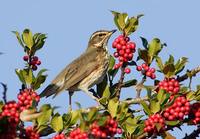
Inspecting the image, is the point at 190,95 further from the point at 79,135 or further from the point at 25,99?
the point at 79,135

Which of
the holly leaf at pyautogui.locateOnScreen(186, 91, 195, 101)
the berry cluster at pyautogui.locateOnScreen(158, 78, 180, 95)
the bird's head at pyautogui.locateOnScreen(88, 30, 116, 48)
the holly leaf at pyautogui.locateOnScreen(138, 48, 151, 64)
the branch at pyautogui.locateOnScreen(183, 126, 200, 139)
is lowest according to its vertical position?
the branch at pyautogui.locateOnScreen(183, 126, 200, 139)

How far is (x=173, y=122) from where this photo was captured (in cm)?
755

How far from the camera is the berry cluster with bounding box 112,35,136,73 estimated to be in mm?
8742

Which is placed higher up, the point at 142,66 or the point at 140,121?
the point at 142,66

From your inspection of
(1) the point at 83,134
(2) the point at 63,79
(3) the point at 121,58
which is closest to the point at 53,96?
(2) the point at 63,79

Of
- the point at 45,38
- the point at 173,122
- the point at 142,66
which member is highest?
the point at 45,38

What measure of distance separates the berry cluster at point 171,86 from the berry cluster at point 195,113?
0.37m

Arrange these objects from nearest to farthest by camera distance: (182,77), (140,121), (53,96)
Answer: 1. (140,121)
2. (182,77)
3. (53,96)

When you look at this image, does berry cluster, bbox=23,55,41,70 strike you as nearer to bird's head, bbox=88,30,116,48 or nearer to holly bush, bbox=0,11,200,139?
holly bush, bbox=0,11,200,139

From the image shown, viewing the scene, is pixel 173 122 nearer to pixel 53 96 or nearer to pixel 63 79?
pixel 53 96

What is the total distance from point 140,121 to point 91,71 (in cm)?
608

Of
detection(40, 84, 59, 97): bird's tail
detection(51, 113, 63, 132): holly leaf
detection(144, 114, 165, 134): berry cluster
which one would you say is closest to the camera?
detection(51, 113, 63, 132): holly leaf

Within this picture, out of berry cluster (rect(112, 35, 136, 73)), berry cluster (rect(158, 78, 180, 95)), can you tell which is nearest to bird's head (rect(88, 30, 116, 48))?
berry cluster (rect(112, 35, 136, 73))

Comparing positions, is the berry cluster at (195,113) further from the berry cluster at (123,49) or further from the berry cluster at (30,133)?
the berry cluster at (30,133)
